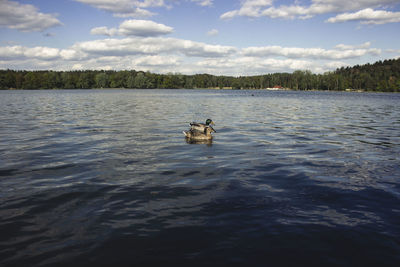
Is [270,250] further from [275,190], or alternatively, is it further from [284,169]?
[284,169]

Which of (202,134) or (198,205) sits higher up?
(202,134)

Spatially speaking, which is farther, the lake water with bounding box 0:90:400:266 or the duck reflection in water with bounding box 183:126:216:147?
the duck reflection in water with bounding box 183:126:216:147

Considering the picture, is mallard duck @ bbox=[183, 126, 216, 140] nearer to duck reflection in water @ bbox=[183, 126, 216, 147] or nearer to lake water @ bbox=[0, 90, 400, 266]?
duck reflection in water @ bbox=[183, 126, 216, 147]

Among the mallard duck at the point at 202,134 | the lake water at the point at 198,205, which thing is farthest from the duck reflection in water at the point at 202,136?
the lake water at the point at 198,205

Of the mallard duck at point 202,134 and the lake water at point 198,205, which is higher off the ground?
the mallard duck at point 202,134

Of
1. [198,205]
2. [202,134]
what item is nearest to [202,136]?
[202,134]

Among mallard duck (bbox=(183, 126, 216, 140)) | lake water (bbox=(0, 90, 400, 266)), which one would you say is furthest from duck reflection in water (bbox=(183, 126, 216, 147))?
lake water (bbox=(0, 90, 400, 266))

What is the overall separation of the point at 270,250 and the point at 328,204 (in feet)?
11.2

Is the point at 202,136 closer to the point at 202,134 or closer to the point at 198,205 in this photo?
the point at 202,134

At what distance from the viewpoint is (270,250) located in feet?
20.3

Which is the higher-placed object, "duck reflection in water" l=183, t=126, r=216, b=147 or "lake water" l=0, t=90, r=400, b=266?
"duck reflection in water" l=183, t=126, r=216, b=147

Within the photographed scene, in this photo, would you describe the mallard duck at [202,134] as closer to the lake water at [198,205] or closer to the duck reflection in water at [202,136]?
the duck reflection in water at [202,136]

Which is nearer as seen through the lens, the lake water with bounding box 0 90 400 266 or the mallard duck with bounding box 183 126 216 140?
the lake water with bounding box 0 90 400 266

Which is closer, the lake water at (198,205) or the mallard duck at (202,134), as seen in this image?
the lake water at (198,205)
